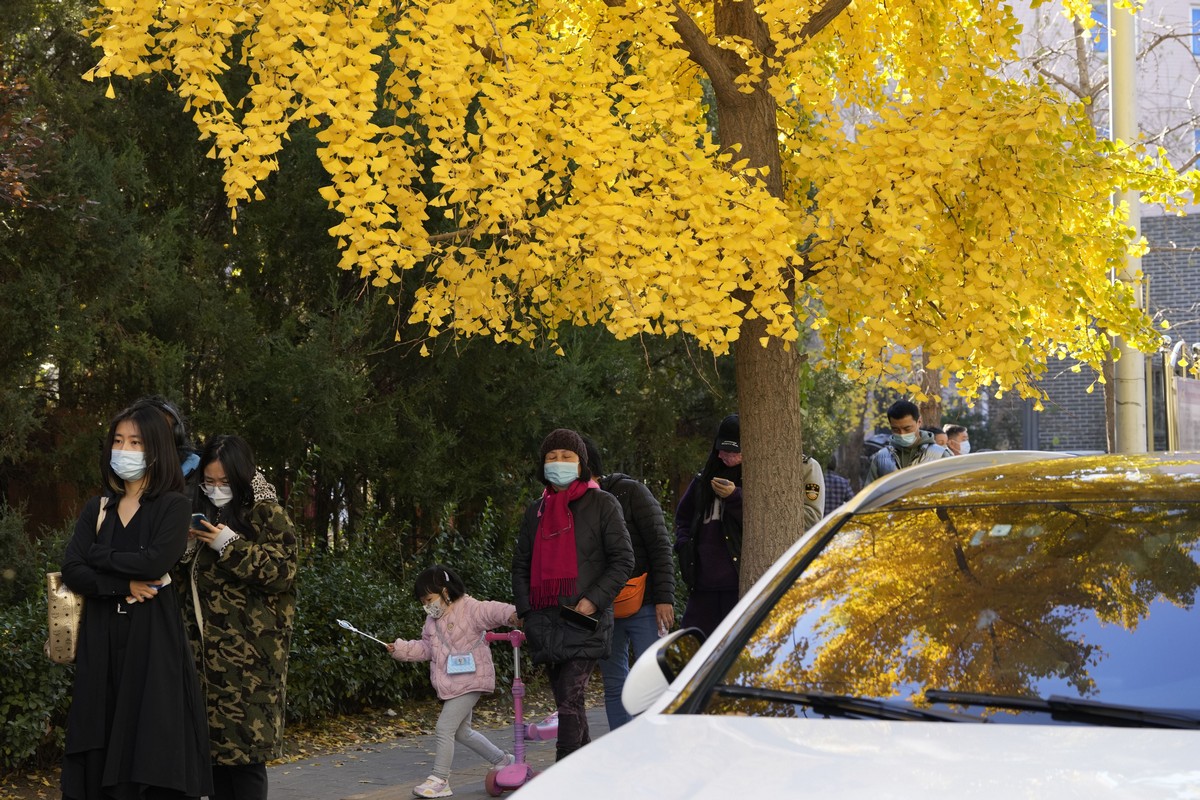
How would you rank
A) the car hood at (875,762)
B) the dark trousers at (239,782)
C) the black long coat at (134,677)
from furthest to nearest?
the dark trousers at (239,782)
the black long coat at (134,677)
the car hood at (875,762)

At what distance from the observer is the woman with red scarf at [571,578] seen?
7270 mm

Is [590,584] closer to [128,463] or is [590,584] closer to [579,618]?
[579,618]

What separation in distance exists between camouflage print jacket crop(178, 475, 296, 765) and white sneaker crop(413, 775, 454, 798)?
175 cm

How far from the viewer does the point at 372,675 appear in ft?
33.5

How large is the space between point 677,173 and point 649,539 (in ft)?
6.77

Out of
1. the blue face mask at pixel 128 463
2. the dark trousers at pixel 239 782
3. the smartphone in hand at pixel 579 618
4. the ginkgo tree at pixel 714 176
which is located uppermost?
the ginkgo tree at pixel 714 176

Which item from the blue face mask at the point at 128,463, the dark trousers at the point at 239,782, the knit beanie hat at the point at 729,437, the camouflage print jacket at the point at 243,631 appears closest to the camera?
the blue face mask at the point at 128,463

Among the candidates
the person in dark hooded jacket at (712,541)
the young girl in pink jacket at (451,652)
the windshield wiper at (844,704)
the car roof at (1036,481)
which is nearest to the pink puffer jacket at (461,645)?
the young girl in pink jacket at (451,652)

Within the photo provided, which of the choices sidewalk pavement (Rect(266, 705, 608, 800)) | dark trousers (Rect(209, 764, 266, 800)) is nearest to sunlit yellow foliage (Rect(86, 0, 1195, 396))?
dark trousers (Rect(209, 764, 266, 800))

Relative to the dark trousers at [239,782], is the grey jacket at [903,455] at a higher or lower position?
higher

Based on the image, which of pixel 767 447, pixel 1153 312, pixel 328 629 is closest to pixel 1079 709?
pixel 767 447

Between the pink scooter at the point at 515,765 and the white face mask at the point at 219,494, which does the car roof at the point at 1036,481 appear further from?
the pink scooter at the point at 515,765

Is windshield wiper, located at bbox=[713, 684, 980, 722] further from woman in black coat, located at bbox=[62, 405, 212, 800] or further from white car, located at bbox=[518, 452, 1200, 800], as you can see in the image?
woman in black coat, located at bbox=[62, 405, 212, 800]

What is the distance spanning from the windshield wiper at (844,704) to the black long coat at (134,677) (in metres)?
2.88
